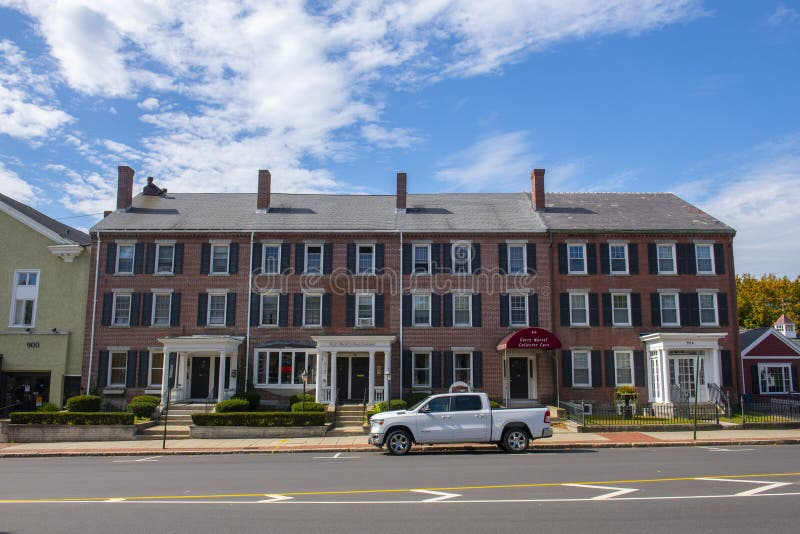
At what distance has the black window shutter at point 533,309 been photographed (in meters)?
31.7

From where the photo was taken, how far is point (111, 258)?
1288 inches

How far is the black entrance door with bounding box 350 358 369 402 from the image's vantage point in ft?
103

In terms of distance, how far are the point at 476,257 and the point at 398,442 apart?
→ 49.4ft

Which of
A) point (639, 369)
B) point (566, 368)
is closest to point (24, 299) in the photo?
point (566, 368)

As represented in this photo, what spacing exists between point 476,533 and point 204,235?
27035 millimetres

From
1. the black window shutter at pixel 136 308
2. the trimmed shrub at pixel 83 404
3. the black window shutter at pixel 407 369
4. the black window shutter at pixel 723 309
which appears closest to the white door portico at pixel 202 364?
the black window shutter at pixel 136 308

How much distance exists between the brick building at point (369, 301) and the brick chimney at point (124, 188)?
Result: 193 cm

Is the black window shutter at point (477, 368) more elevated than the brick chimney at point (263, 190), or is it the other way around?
the brick chimney at point (263, 190)

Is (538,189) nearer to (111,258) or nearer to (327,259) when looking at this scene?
(327,259)

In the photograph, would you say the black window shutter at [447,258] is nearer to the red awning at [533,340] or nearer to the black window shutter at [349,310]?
the black window shutter at [349,310]

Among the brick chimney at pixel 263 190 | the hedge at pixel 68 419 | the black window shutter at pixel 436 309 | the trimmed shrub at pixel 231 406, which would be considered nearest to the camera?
the hedge at pixel 68 419

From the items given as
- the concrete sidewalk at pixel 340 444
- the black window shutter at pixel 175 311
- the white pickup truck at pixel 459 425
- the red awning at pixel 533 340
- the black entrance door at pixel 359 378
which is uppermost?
the black window shutter at pixel 175 311

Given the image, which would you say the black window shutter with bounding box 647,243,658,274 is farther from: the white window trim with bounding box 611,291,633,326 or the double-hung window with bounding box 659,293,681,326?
the white window trim with bounding box 611,291,633,326

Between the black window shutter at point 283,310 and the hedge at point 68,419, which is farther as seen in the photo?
the black window shutter at point 283,310
